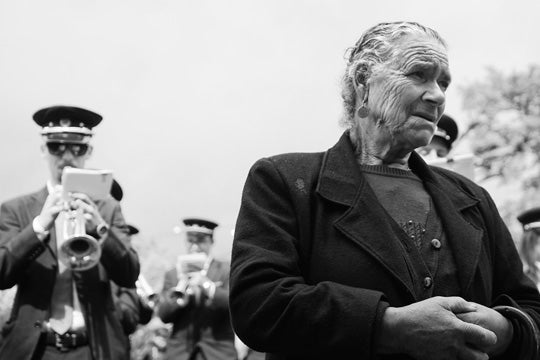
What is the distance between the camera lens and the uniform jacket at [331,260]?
105 inches

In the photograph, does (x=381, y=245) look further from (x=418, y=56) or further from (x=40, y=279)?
(x=40, y=279)

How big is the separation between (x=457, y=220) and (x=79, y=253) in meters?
3.37

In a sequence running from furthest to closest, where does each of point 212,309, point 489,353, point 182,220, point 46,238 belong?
point 182,220 → point 212,309 → point 46,238 → point 489,353

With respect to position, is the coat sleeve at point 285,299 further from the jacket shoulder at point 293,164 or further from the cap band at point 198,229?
the cap band at point 198,229

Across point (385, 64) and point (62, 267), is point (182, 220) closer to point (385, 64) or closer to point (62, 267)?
point (62, 267)

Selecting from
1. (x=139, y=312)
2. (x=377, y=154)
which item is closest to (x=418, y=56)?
(x=377, y=154)

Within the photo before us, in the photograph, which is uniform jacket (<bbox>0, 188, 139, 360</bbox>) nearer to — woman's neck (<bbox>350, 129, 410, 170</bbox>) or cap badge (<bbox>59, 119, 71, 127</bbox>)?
cap badge (<bbox>59, 119, 71, 127</bbox>)

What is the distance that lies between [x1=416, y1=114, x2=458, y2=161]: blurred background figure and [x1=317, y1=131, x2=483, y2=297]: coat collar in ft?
10.1

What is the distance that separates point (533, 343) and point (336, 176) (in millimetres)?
782

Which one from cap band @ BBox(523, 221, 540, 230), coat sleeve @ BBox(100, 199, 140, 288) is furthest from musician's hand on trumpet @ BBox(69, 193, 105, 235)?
cap band @ BBox(523, 221, 540, 230)

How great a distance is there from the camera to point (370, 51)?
10.4 ft

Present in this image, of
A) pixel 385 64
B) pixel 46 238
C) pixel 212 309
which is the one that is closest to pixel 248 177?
pixel 385 64

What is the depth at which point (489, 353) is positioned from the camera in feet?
9.27

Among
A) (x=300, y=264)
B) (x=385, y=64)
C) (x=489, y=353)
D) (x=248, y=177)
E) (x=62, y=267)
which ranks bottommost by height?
(x=62, y=267)
